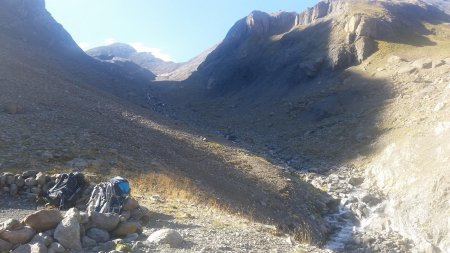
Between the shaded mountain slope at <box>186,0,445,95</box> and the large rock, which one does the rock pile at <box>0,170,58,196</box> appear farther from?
the shaded mountain slope at <box>186,0,445,95</box>

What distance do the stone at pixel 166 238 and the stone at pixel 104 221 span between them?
89cm

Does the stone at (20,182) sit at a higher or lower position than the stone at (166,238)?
lower

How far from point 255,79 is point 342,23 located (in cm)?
1968

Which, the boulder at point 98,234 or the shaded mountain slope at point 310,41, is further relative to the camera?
the shaded mountain slope at point 310,41

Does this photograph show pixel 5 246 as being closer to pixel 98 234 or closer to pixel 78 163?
pixel 98 234

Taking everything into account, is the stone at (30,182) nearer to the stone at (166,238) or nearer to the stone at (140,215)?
the stone at (140,215)

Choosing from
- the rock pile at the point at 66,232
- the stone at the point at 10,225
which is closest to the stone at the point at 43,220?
the rock pile at the point at 66,232

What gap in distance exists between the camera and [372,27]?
5994 cm

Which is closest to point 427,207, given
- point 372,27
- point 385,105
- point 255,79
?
point 385,105

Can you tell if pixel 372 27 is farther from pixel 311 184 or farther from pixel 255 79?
pixel 311 184

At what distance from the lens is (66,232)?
8.64 m

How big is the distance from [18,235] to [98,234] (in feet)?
5.29

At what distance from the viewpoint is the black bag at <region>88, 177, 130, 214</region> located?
10.8 meters

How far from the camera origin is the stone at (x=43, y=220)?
872cm
